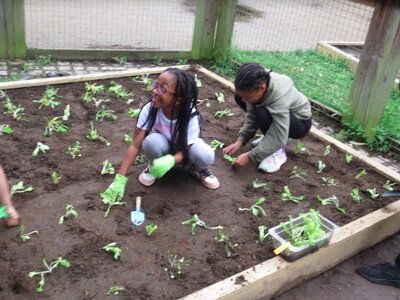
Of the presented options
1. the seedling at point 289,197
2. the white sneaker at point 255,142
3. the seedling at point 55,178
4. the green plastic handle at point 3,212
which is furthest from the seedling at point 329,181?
the green plastic handle at point 3,212

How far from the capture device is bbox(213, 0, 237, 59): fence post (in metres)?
5.36

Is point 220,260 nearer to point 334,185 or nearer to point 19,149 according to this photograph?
point 334,185

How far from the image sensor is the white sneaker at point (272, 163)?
3.36 meters

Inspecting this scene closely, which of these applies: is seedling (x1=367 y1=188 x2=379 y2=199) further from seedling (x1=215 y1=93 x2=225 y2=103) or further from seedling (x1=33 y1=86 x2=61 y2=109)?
seedling (x1=33 y1=86 x2=61 y2=109)

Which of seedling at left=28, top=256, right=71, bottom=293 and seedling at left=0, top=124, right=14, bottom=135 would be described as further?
seedling at left=0, top=124, right=14, bottom=135

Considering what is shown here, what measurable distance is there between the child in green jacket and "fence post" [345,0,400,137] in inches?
37.2

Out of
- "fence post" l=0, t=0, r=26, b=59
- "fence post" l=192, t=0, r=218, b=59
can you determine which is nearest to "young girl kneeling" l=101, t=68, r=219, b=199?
"fence post" l=0, t=0, r=26, b=59

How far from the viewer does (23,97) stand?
401 centimetres

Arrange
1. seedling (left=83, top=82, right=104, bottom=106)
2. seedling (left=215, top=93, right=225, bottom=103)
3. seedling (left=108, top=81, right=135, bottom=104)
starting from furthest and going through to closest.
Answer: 1. seedling (left=215, top=93, right=225, bottom=103)
2. seedling (left=108, top=81, right=135, bottom=104)
3. seedling (left=83, top=82, right=104, bottom=106)

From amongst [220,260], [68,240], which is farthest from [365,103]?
[68,240]

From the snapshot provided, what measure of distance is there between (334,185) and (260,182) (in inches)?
21.9

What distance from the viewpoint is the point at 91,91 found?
4.23 meters

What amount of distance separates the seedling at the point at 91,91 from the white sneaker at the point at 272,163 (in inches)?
66.1

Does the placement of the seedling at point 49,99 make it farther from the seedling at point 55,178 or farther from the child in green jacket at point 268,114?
the child in green jacket at point 268,114
